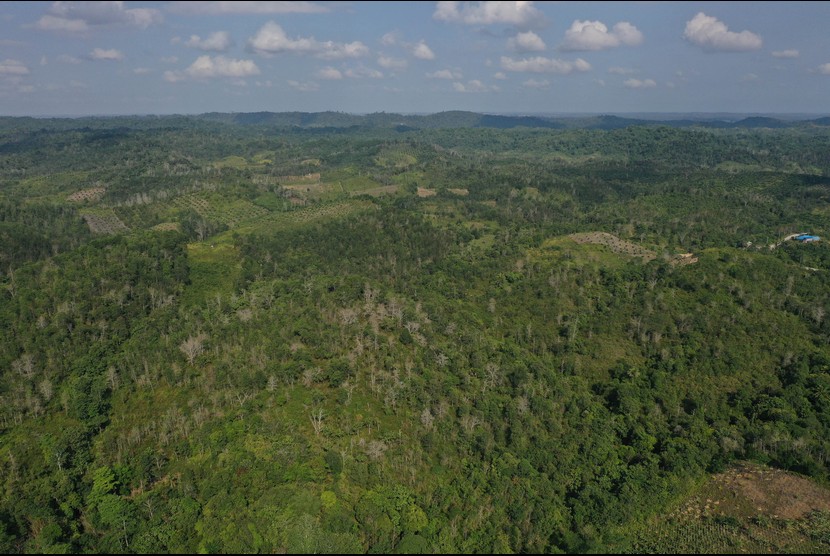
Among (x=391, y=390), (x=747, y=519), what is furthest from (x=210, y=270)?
(x=747, y=519)

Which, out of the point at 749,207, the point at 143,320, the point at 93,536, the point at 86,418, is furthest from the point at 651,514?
the point at 749,207

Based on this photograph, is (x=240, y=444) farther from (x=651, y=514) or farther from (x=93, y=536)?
(x=651, y=514)

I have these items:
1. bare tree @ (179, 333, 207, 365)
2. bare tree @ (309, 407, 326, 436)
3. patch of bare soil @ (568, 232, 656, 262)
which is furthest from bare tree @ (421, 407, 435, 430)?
patch of bare soil @ (568, 232, 656, 262)

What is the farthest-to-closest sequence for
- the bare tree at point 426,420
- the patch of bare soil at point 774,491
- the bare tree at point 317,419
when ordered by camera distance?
the bare tree at point 426,420, the bare tree at point 317,419, the patch of bare soil at point 774,491

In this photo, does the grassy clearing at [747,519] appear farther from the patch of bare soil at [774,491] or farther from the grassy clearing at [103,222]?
the grassy clearing at [103,222]

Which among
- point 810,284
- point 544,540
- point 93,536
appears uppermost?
point 810,284

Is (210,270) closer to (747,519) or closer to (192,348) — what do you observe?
(192,348)

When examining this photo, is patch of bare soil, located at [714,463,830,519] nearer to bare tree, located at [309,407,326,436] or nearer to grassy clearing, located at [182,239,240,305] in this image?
bare tree, located at [309,407,326,436]

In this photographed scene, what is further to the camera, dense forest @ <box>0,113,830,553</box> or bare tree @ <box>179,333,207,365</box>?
bare tree @ <box>179,333,207,365</box>

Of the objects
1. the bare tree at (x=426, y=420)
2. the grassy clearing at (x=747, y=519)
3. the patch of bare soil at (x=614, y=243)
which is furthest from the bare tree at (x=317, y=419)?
the patch of bare soil at (x=614, y=243)

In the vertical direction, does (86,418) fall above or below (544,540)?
above

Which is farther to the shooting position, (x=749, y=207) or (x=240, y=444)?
(x=749, y=207)
